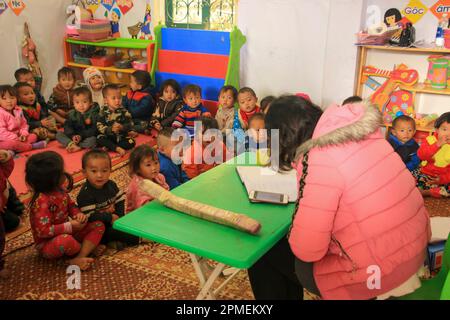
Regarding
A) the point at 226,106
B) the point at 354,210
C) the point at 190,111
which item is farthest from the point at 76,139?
the point at 354,210

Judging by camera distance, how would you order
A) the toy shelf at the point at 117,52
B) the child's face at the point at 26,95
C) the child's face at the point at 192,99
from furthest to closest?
the toy shelf at the point at 117,52 → the child's face at the point at 192,99 → the child's face at the point at 26,95

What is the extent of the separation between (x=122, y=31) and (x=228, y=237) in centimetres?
523

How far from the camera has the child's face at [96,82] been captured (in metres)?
5.27

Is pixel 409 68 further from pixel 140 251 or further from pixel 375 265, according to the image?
pixel 375 265

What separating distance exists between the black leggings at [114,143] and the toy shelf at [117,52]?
1268mm

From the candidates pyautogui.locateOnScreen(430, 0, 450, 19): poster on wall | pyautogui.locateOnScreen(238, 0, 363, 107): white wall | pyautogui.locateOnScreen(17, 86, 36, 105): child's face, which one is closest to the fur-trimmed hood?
pyautogui.locateOnScreen(238, 0, 363, 107): white wall

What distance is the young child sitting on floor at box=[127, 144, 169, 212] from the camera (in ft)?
9.38

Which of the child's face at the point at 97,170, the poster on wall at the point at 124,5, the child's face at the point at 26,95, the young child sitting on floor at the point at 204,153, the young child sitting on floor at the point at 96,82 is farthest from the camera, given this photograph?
the poster on wall at the point at 124,5

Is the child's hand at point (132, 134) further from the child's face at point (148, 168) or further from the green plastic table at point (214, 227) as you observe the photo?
the green plastic table at point (214, 227)

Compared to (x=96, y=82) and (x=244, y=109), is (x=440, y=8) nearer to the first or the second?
(x=244, y=109)

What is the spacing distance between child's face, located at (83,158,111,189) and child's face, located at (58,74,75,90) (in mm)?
2869

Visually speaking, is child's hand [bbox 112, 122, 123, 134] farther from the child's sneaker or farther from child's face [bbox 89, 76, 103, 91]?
child's face [bbox 89, 76, 103, 91]

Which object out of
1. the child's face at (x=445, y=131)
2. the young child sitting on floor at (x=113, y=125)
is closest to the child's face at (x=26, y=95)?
the young child sitting on floor at (x=113, y=125)

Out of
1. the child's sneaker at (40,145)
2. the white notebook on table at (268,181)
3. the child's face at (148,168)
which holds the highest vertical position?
the white notebook on table at (268,181)
